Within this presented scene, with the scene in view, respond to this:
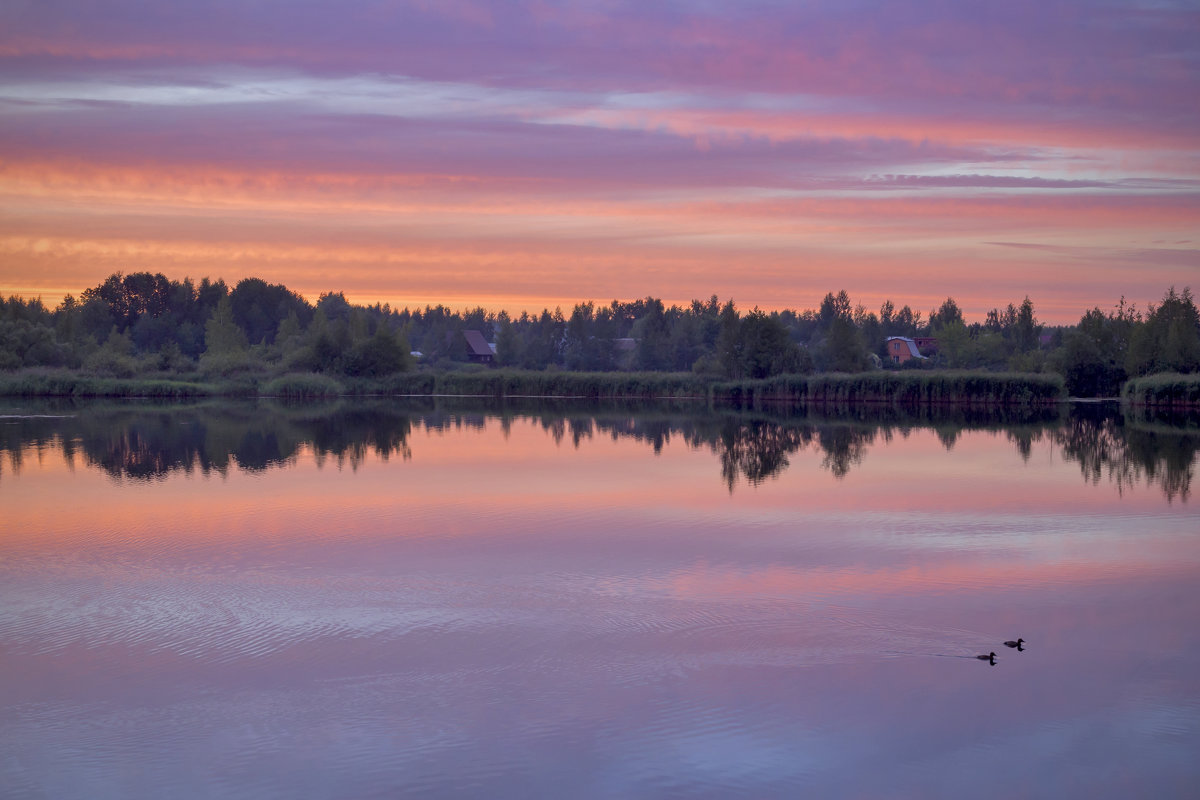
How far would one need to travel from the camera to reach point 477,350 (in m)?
102

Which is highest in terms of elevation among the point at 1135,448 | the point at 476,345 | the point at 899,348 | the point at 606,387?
the point at 476,345

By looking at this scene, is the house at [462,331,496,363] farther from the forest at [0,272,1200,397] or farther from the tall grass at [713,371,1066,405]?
the tall grass at [713,371,1066,405]

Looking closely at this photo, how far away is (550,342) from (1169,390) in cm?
4852

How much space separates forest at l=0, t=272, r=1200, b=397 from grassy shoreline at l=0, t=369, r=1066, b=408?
232 cm

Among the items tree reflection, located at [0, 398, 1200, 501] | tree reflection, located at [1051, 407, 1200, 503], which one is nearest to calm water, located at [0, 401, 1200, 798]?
tree reflection, located at [1051, 407, 1200, 503]

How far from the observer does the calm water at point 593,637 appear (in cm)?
612

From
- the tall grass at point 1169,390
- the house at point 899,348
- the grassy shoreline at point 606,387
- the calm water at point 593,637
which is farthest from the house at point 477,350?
the calm water at point 593,637

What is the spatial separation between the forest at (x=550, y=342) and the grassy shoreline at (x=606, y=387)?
91.5 inches

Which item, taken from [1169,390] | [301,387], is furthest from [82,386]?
[1169,390]

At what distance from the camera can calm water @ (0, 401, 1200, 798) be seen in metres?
6.12

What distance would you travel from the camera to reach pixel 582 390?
5462 cm

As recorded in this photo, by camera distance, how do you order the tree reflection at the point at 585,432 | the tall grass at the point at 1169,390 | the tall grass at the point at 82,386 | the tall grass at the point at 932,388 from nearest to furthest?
the tree reflection at the point at 585,432 → the tall grass at the point at 1169,390 → the tall grass at the point at 932,388 → the tall grass at the point at 82,386

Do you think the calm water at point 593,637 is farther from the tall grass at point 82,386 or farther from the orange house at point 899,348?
the orange house at point 899,348

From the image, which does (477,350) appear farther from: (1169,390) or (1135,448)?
(1135,448)
